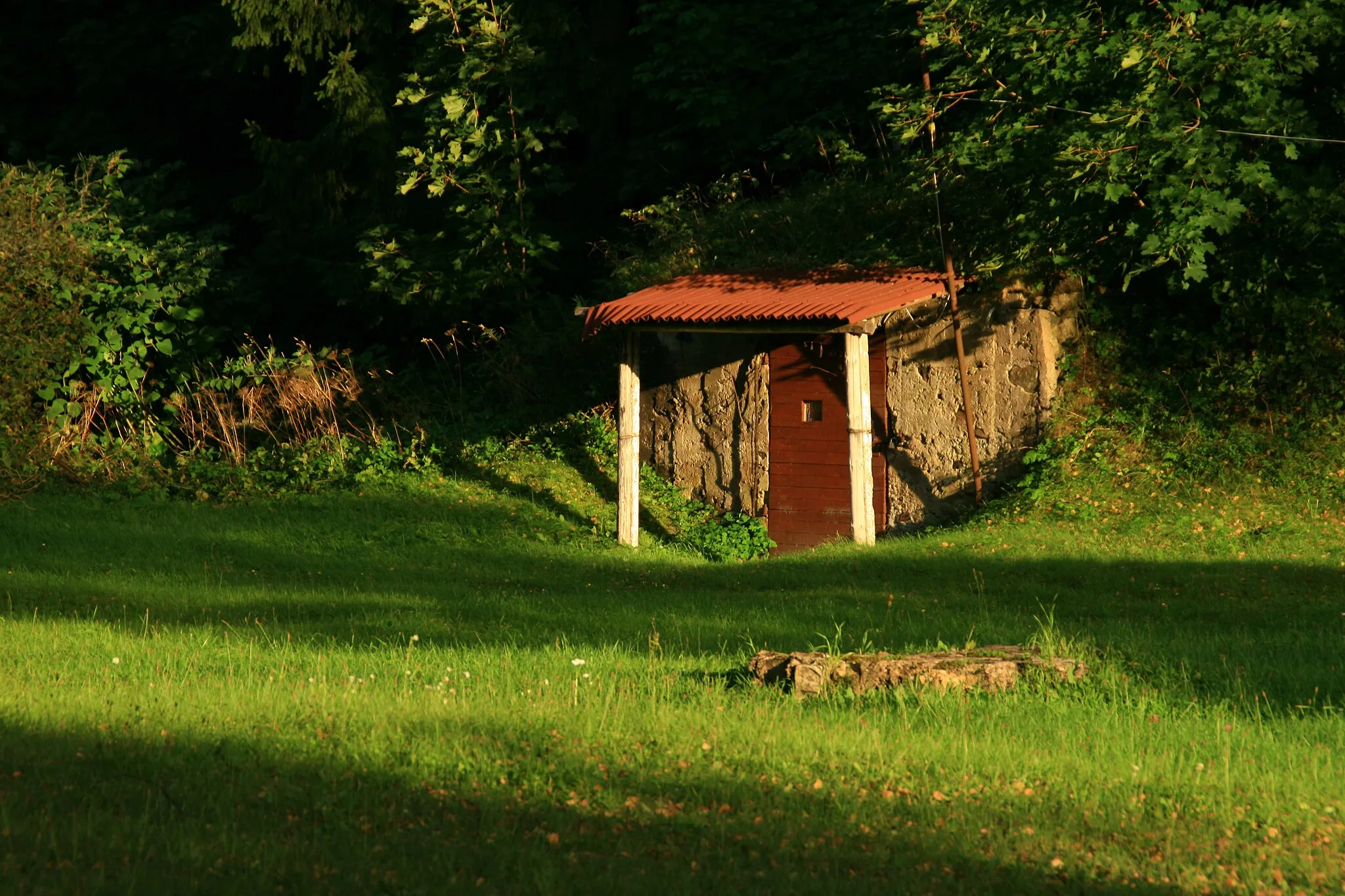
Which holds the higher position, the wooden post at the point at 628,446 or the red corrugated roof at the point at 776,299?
the red corrugated roof at the point at 776,299

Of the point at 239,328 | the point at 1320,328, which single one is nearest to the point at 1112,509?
the point at 1320,328

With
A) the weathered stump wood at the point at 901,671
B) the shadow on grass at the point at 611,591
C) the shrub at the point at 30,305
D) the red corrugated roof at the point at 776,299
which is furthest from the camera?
the shrub at the point at 30,305

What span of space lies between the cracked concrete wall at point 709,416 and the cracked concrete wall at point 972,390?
1.79 meters

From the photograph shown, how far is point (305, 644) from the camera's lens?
949 centimetres

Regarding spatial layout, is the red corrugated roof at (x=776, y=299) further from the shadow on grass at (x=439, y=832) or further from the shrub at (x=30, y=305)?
the shadow on grass at (x=439, y=832)

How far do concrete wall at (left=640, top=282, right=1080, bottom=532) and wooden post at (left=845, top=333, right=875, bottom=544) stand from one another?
5.82ft

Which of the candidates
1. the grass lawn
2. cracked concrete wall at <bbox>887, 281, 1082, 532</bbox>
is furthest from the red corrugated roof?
the grass lawn

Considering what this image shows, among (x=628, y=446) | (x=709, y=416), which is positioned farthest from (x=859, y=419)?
(x=709, y=416)

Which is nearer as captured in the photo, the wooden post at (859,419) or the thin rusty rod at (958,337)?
the wooden post at (859,419)

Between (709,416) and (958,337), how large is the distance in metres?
3.68

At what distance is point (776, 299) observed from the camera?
50.9 ft

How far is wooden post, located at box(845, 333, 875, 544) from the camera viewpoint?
14.9 m

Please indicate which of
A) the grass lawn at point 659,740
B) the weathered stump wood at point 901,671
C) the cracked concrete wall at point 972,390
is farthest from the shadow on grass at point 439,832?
the cracked concrete wall at point 972,390

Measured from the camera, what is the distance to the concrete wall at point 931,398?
52.8 ft
